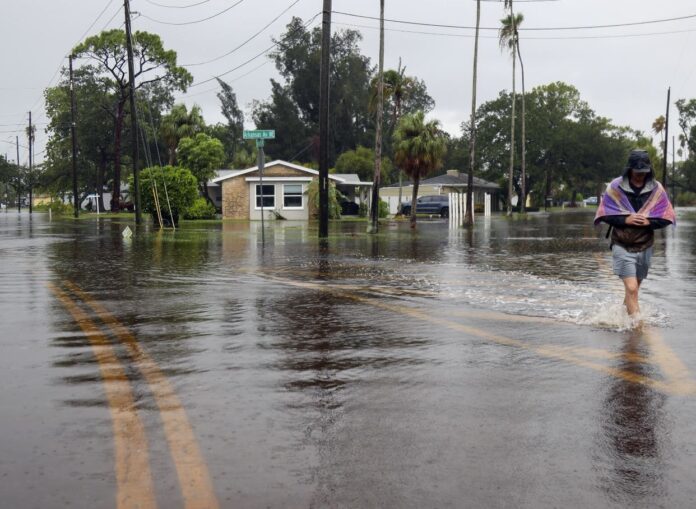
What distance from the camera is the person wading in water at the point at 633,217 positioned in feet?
29.1

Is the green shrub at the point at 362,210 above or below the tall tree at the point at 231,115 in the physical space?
below

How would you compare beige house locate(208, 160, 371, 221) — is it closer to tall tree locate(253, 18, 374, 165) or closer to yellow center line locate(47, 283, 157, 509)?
tall tree locate(253, 18, 374, 165)

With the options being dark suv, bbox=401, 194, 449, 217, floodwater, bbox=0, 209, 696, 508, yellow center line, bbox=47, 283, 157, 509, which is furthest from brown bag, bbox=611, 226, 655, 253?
dark suv, bbox=401, 194, 449, 217

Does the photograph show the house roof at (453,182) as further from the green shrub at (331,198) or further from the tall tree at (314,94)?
the green shrub at (331,198)

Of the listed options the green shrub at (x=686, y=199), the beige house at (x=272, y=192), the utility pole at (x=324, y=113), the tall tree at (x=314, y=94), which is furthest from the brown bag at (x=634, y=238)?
the green shrub at (x=686, y=199)

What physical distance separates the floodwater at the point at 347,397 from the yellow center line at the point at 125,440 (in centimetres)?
2

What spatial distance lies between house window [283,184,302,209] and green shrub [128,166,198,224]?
11.3 metres

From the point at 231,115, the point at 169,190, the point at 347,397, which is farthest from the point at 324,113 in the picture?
the point at 231,115

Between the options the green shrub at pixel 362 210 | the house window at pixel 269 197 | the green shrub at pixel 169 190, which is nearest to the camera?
the green shrub at pixel 169 190

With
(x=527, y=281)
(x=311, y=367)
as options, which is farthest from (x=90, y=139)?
(x=311, y=367)

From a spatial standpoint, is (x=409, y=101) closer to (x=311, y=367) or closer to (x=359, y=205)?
(x=359, y=205)

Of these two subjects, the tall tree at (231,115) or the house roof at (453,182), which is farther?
the tall tree at (231,115)

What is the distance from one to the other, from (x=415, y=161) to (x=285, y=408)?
A: 3662cm

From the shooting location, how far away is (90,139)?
81.6 meters
